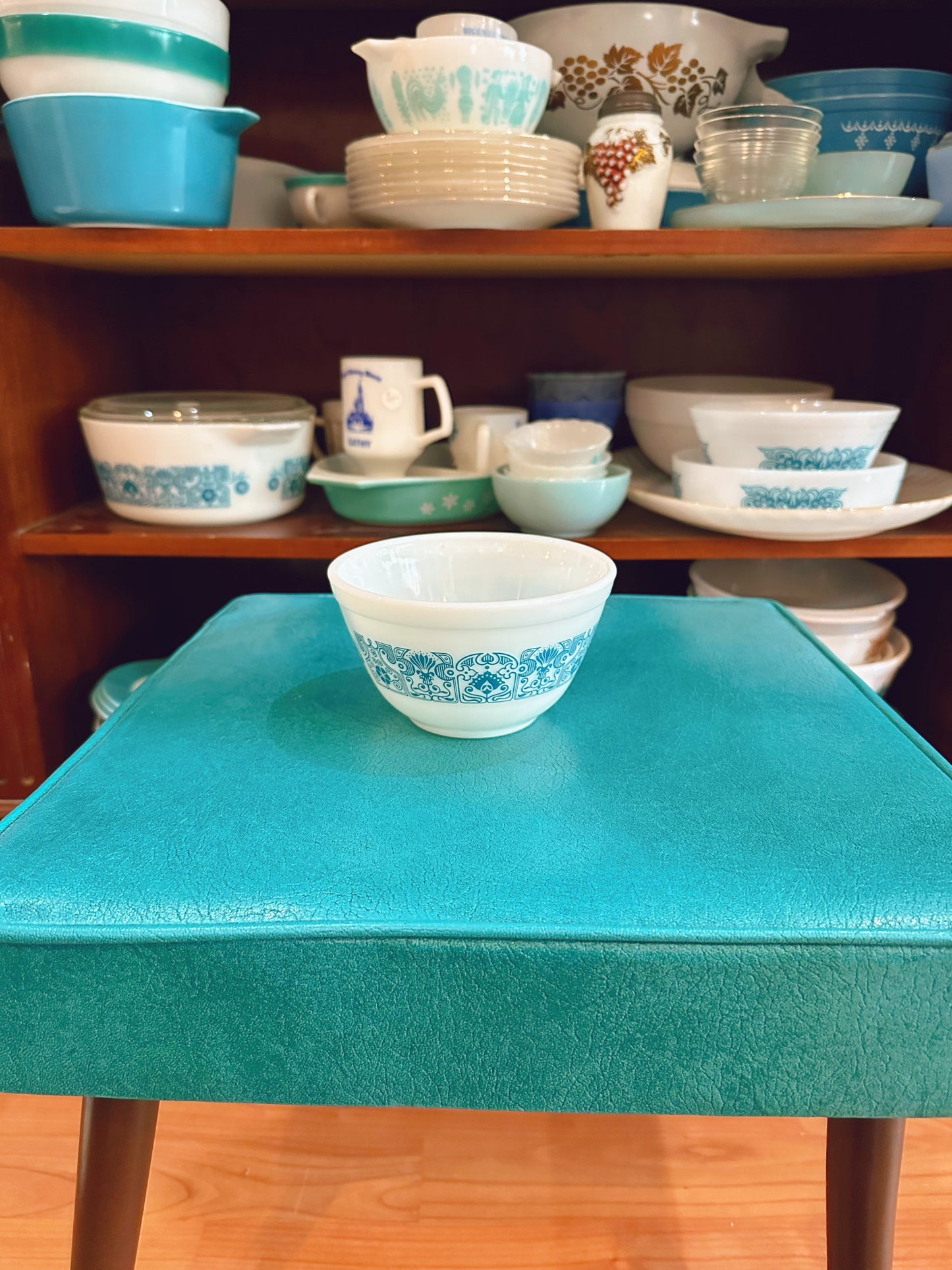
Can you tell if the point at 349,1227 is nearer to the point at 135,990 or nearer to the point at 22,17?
the point at 135,990

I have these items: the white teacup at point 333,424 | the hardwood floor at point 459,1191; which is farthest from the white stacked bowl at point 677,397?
the hardwood floor at point 459,1191

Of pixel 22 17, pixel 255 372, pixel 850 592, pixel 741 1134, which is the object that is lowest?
pixel 741 1134

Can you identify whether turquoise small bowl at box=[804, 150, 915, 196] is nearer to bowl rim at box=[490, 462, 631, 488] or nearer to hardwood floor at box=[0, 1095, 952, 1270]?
bowl rim at box=[490, 462, 631, 488]

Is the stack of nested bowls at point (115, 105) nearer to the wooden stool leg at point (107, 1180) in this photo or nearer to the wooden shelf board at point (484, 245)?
the wooden shelf board at point (484, 245)

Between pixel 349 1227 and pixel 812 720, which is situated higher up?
pixel 812 720

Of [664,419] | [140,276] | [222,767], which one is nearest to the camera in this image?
[222,767]

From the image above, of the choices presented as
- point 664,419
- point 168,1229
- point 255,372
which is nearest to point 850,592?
point 664,419

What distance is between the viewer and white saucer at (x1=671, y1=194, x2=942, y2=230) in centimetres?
81

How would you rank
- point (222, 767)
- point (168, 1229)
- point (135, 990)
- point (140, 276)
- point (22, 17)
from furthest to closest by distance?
point (140, 276), point (22, 17), point (168, 1229), point (222, 767), point (135, 990)

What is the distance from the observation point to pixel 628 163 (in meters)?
0.84

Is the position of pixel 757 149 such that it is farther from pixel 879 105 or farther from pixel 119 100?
pixel 119 100

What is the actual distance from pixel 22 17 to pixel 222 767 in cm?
71

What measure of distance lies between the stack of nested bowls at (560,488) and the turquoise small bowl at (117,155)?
16.0 inches

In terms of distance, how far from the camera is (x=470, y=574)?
65 centimetres
